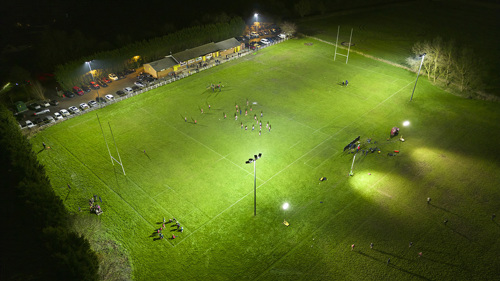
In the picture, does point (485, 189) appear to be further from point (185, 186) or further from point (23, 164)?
point (23, 164)

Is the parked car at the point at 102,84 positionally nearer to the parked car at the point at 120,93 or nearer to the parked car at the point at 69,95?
the parked car at the point at 120,93

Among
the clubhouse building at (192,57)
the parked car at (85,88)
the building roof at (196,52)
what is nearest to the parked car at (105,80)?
the parked car at (85,88)

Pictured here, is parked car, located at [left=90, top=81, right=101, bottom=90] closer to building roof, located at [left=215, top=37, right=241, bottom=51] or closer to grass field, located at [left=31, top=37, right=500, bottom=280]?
grass field, located at [left=31, top=37, right=500, bottom=280]

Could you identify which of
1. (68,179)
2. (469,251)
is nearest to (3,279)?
(68,179)

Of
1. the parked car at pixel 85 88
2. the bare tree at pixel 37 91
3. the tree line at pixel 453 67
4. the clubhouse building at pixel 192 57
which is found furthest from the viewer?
the clubhouse building at pixel 192 57

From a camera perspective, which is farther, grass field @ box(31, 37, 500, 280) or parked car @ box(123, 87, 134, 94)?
parked car @ box(123, 87, 134, 94)

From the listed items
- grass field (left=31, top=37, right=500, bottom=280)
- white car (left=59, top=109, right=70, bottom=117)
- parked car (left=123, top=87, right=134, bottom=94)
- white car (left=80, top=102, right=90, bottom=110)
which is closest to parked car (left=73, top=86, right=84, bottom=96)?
white car (left=80, top=102, right=90, bottom=110)
